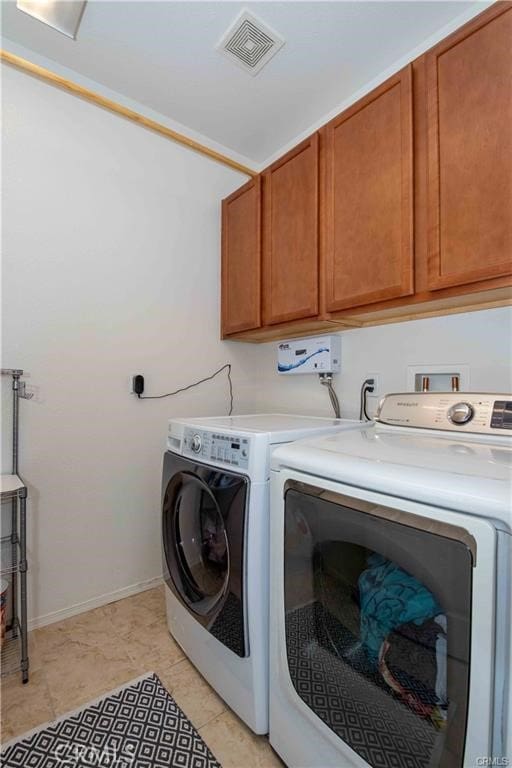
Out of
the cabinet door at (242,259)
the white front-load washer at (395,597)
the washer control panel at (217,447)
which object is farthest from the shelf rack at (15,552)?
the cabinet door at (242,259)

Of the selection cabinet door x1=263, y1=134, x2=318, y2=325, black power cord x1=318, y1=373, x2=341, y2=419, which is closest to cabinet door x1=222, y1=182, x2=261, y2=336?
cabinet door x1=263, y1=134, x2=318, y2=325

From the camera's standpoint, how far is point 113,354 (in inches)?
72.8

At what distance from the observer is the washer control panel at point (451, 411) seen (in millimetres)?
1062

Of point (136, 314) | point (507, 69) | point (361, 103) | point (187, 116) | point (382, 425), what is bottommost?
point (382, 425)

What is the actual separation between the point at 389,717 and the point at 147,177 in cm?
241

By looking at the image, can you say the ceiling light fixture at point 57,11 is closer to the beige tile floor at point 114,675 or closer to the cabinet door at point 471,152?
the cabinet door at point 471,152

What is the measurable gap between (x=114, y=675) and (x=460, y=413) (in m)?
1.58

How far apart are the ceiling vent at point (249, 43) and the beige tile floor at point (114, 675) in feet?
8.68

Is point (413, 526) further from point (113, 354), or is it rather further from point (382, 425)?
point (113, 354)

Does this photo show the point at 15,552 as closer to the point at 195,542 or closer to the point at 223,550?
the point at 195,542

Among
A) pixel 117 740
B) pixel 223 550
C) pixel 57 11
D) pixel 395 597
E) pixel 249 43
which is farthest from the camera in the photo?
pixel 249 43

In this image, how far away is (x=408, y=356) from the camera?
1.60 m

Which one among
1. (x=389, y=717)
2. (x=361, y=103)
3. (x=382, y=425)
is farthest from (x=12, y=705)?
(x=361, y=103)

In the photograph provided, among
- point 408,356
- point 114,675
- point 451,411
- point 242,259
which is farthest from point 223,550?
point 242,259
